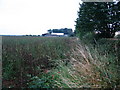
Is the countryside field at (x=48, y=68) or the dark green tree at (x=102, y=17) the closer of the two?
the countryside field at (x=48, y=68)

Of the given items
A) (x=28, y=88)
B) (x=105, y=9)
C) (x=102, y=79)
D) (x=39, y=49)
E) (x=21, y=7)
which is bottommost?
(x=28, y=88)

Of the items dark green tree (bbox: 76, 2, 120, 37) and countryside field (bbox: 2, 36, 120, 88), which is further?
dark green tree (bbox: 76, 2, 120, 37)

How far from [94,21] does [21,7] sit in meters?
3.74

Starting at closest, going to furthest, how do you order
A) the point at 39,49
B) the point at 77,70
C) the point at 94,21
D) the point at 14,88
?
the point at 14,88 < the point at 77,70 < the point at 39,49 < the point at 94,21

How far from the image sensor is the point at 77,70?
203 cm

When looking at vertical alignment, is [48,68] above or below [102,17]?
below

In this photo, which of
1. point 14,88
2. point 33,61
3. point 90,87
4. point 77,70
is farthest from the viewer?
point 33,61

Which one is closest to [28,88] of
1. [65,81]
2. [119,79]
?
[65,81]

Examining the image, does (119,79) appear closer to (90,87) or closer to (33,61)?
(90,87)

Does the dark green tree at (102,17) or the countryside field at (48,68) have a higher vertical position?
the dark green tree at (102,17)

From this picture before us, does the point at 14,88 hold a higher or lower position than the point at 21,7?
lower

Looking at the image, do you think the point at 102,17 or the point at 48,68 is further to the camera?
the point at 102,17

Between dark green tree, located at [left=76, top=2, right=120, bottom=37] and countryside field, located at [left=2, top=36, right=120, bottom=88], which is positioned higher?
dark green tree, located at [left=76, top=2, right=120, bottom=37]

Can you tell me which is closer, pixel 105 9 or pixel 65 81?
pixel 65 81
